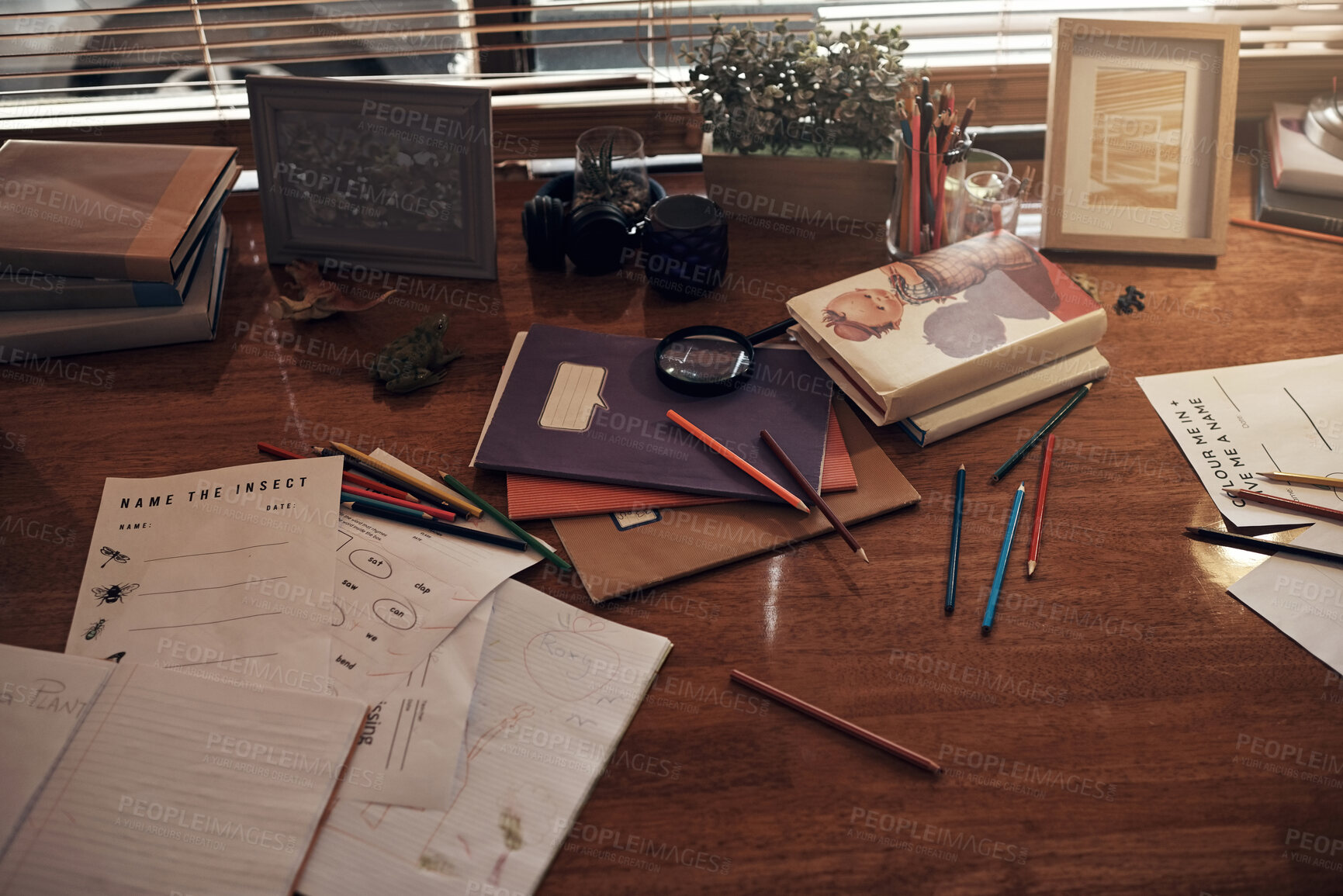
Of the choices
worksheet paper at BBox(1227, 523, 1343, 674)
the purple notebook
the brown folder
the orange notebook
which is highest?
the purple notebook

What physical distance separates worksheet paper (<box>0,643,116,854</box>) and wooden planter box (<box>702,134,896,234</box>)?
947 millimetres

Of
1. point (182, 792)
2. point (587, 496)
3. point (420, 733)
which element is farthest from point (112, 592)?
point (587, 496)

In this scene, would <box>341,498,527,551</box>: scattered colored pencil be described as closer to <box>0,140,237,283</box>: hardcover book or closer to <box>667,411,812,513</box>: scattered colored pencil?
<box>667,411,812,513</box>: scattered colored pencil

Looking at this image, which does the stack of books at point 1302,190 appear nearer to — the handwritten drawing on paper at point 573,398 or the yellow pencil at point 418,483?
the handwritten drawing on paper at point 573,398

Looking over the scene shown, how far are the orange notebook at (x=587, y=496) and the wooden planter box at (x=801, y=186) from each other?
0.50m

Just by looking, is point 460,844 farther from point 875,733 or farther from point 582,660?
point 875,733

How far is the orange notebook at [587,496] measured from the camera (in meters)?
0.95

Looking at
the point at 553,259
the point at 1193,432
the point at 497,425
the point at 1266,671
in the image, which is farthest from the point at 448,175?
the point at 1266,671

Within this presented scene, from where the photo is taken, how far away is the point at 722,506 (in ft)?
3.17

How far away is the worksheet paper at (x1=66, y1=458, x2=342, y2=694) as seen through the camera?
83 cm

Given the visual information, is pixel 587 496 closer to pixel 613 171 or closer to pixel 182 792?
pixel 182 792

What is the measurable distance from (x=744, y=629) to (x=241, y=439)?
0.59m

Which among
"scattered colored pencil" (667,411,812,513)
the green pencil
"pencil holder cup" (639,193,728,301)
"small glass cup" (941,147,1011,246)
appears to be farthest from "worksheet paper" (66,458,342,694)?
"small glass cup" (941,147,1011,246)

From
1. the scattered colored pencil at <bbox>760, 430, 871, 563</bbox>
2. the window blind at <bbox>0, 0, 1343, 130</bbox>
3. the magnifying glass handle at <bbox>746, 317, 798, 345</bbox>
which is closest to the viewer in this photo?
the scattered colored pencil at <bbox>760, 430, 871, 563</bbox>
